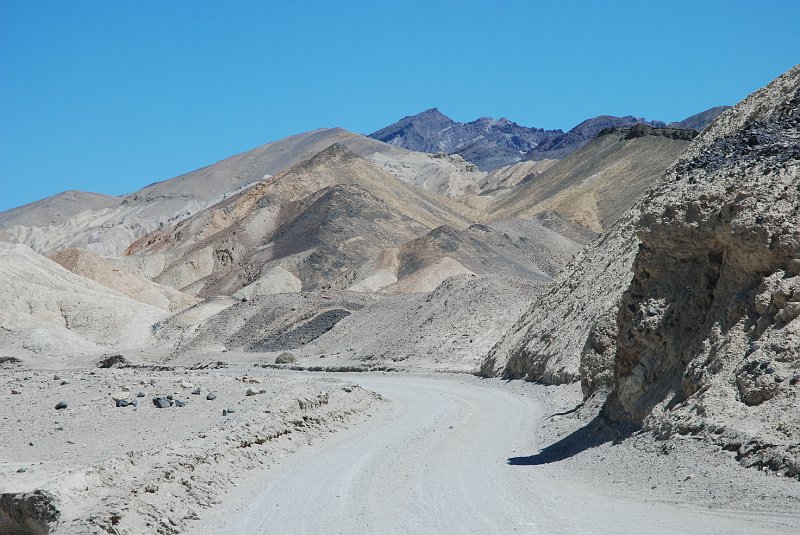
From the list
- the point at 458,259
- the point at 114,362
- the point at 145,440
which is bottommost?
the point at 145,440

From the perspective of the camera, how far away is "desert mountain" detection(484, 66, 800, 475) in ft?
31.7

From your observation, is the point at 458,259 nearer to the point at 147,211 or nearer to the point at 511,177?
the point at 147,211

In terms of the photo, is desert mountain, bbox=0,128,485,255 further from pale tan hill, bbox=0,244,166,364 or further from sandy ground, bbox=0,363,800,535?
sandy ground, bbox=0,363,800,535

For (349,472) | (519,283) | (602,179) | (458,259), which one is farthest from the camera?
(602,179)

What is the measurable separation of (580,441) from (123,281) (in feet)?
234

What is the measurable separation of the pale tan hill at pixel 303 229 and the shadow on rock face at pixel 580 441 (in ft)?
220

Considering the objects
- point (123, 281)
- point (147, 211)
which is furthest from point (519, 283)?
point (147, 211)

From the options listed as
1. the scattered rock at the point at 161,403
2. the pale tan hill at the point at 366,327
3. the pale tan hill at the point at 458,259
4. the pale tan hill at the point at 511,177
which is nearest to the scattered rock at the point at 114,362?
the pale tan hill at the point at 366,327

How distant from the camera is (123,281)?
79.6 meters

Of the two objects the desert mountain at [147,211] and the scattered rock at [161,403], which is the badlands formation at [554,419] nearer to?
the scattered rock at [161,403]

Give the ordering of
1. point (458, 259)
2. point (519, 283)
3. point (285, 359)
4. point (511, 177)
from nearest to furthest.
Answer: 1. point (285, 359)
2. point (519, 283)
3. point (458, 259)
4. point (511, 177)

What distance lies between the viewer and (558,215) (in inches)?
4225

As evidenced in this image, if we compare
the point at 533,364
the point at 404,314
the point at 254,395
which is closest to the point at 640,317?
the point at 254,395

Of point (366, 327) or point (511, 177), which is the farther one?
point (511, 177)
